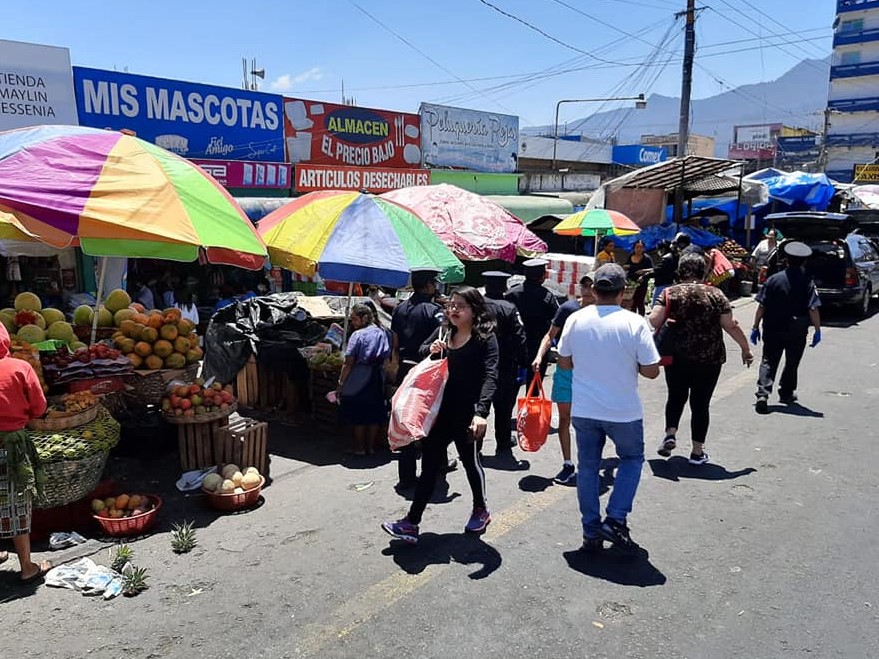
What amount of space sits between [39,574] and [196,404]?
1932 mm

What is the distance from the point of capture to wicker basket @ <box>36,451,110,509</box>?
4.59 meters

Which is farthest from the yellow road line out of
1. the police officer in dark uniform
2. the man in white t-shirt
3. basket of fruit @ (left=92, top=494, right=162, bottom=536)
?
the police officer in dark uniform

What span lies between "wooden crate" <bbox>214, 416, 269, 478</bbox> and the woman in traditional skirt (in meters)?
1.79

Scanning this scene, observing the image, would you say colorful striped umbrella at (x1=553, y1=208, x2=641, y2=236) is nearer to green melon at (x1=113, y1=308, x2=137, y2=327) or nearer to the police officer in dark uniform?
the police officer in dark uniform

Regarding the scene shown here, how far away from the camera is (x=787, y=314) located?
7.83m

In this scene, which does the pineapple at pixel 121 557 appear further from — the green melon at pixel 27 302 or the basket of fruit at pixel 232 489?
the green melon at pixel 27 302

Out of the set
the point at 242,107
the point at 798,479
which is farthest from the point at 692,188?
the point at 798,479

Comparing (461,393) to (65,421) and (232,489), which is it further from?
(65,421)

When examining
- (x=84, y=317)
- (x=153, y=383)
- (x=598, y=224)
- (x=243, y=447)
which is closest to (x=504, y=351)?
(x=243, y=447)

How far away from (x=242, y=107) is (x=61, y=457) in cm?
979

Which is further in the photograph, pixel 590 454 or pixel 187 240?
pixel 187 240

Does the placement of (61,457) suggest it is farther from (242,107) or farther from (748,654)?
(242,107)

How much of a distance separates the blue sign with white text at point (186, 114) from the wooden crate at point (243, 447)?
6.86m

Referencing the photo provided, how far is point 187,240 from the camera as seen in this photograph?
493 cm
